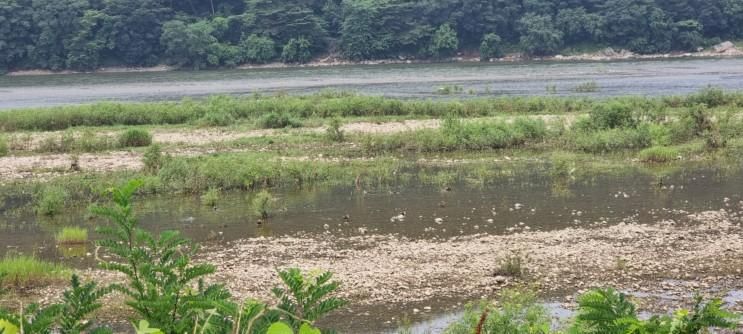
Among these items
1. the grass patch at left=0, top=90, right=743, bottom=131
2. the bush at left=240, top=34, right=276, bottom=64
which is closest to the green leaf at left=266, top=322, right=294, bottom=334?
the grass patch at left=0, top=90, right=743, bottom=131

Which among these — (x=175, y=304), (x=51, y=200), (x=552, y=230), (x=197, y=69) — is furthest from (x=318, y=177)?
(x=197, y=69)

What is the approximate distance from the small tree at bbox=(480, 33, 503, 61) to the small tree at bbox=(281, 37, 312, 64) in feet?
62.7

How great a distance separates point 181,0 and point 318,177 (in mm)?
83102

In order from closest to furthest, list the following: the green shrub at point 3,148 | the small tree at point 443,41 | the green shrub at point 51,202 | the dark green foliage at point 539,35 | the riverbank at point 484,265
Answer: the riverbank at point 484,265
the green shrub at point 51,202
the green shrub at point 3,148
the dark green foliage at point 539,35
the small tree at point 443,41

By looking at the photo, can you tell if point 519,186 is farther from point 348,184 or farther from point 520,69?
point 520,69

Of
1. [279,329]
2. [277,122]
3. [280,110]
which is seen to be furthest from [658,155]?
[279,329]

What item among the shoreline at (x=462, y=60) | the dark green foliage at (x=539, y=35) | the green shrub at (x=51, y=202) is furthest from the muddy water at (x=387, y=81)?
the green shrub at (x=51, y=202)

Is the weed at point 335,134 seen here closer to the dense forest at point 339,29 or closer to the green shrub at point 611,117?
the green shrub at point 611,117

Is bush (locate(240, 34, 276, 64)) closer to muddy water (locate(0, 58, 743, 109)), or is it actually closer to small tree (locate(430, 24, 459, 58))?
muddy water (locate(0, 58, 743, 109))

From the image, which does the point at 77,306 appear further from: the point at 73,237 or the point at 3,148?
the point at 3,148

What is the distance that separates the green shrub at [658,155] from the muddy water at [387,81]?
66.8ft

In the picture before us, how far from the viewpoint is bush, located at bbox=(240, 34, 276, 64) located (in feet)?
297

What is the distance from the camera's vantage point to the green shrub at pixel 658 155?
77.3 feet

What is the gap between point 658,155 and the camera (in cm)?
2355
